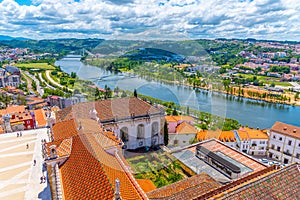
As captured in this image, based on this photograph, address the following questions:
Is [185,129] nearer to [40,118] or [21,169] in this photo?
[21,169]

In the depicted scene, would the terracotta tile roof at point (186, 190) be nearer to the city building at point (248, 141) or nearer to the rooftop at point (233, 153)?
the rooftop at point (233, 153)

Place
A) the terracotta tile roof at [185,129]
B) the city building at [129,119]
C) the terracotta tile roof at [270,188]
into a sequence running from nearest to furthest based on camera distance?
the terracotta tile roof at [270,188] < the terracotta tile roof at [185,129] < the city building at [129,119]

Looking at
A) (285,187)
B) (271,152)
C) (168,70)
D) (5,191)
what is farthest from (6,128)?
(271,152)

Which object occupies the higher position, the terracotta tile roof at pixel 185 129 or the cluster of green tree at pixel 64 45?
the cluster of green tree at pixel 64 45

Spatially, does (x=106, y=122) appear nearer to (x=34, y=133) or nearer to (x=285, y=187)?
(x=34, y=133)

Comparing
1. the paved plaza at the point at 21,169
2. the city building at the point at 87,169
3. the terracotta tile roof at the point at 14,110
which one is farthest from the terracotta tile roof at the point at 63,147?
the terracotta tile roof at the point at 14,110

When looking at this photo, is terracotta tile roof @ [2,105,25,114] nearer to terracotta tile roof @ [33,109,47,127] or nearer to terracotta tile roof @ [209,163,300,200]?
terracotta tile roof @ [33,109,47,127]

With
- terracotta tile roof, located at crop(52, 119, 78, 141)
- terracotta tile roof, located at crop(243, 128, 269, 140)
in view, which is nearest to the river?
terracotta tile roof, located at crop(52, 119, 78, 141)
